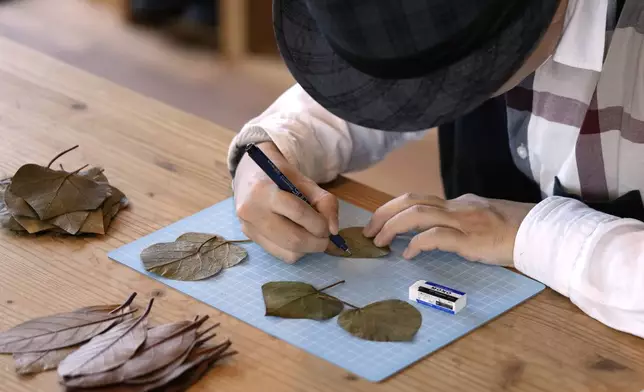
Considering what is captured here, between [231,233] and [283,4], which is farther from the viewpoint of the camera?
[231,233]

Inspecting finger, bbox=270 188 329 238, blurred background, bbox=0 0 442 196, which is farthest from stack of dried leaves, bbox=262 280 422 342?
blurred background, bbox=0 0 442 196

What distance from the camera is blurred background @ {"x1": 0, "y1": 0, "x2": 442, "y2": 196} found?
357 cm

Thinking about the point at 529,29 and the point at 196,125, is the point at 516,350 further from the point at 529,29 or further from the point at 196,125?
the point at 196,125

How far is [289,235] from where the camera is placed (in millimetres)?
1392

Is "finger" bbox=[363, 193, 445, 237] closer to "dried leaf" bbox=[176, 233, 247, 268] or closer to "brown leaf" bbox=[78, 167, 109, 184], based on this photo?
"dried leaf" bbox=[176, 233, 247, 268]

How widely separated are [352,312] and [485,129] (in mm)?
687

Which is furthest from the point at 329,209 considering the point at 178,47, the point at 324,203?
the point at 178,47

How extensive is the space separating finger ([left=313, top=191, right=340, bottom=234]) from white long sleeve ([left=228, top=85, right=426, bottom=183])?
15cm

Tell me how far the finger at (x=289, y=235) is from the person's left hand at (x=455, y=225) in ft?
0.29

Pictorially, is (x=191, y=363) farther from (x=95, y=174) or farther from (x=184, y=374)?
(x=95, y=174)

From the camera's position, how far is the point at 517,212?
1474 millimetres

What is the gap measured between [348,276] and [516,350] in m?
0.25

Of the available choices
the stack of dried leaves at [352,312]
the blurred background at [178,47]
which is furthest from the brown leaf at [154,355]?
the blurred background at [178,47]

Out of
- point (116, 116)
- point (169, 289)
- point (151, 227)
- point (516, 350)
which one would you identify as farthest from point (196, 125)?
point (516, 350)
